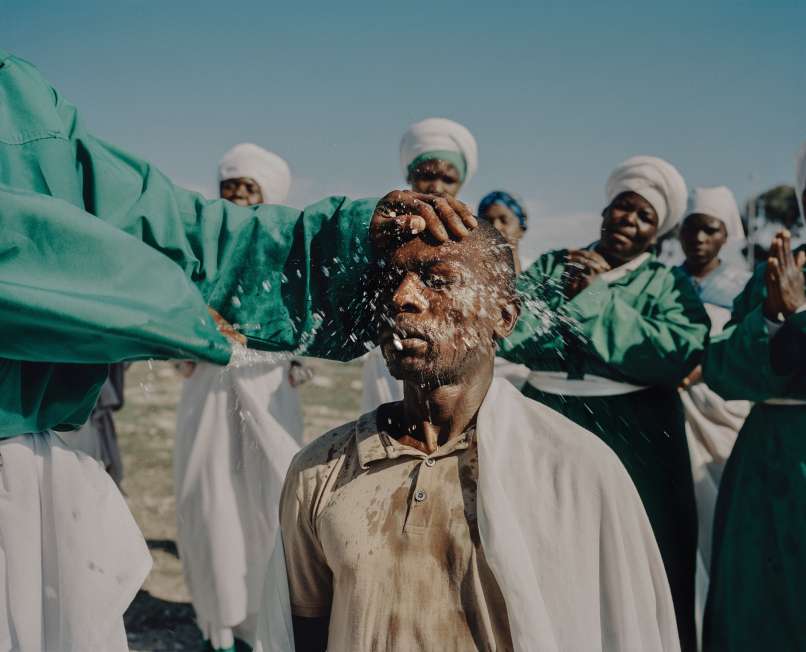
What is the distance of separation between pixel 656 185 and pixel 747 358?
4.10 ft

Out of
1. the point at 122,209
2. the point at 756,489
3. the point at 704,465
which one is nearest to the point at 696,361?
the point at 756,489

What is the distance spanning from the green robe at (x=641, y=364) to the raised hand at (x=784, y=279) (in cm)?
49

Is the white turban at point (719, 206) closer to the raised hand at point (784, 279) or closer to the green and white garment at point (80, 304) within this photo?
the raised hand at point (784, 279)

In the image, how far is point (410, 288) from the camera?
2.06 meters

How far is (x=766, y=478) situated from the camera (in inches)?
147

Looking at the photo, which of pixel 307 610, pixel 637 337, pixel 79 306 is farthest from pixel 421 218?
pixel 637 337

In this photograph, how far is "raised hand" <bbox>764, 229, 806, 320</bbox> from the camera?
11.8ft

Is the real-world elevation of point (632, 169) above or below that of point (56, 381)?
above

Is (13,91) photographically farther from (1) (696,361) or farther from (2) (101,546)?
(1) (696,361)

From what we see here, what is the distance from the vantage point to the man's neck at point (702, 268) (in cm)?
613

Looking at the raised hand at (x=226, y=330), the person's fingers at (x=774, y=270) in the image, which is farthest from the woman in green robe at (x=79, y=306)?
the person's fingers at (x=774, y=270)

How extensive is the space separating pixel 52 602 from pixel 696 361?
10.0 ft

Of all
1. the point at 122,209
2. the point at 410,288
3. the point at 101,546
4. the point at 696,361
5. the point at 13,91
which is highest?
the point at 13,91

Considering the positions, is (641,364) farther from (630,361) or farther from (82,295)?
(82,295)
